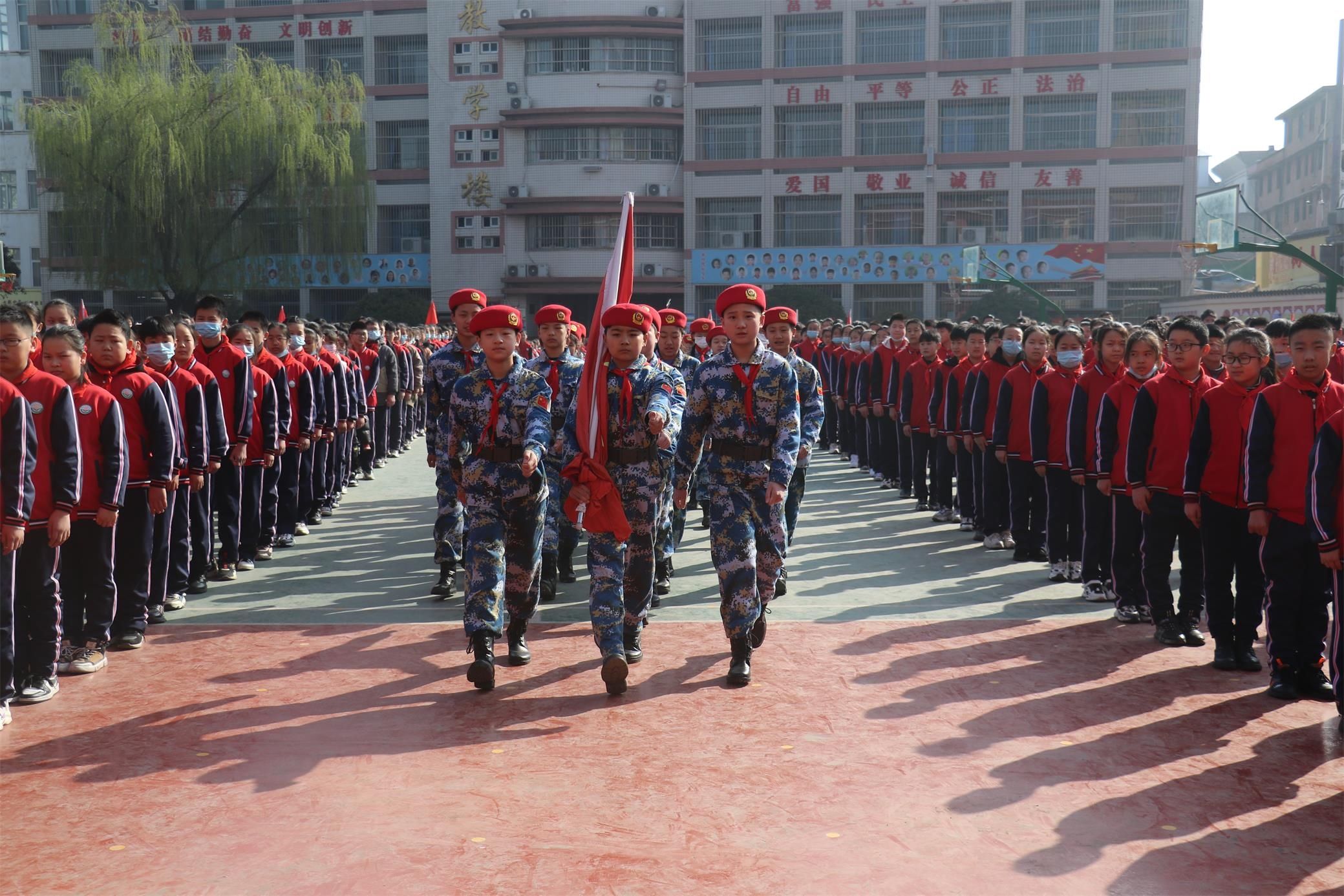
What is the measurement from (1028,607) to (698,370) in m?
3.08

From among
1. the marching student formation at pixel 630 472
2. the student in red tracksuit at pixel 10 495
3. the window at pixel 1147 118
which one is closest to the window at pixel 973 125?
the window at pixel 1147 118

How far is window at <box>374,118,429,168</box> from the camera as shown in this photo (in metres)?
50.6

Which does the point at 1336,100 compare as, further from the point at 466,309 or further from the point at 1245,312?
the point at 466,309

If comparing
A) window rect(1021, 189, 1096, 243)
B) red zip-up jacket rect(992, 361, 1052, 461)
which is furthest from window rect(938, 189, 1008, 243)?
red zip-up jacket rect(992, 361, 1052, 461)

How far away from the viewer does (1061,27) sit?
44.2 meters

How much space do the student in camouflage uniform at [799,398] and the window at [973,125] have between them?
126 feet

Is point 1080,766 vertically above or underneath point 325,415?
underneath

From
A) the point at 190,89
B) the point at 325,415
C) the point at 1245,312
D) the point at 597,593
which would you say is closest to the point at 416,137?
the point at 190,89

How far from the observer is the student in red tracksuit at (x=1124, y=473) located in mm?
7902

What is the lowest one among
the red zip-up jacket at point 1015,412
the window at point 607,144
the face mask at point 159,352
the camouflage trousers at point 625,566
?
the camouflage trousers at point 625,566

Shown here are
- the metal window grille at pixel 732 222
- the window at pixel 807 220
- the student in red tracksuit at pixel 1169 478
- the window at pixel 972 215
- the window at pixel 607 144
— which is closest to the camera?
the student in red tracksuit at pixel 1169 478

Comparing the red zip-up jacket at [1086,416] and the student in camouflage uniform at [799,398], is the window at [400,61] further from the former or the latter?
the red zip-up jacket at [1086,416]

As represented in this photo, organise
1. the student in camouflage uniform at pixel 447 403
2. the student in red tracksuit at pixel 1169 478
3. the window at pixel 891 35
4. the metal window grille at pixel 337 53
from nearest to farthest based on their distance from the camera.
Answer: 1. the student in red tracksuit at pixel 1169 478
2. the student in camouflage uniform at pixel 447 403
3. the window at pixel 891 35
4. the metal window grille at pixel 337 53

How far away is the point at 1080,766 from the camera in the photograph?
5230 mm
